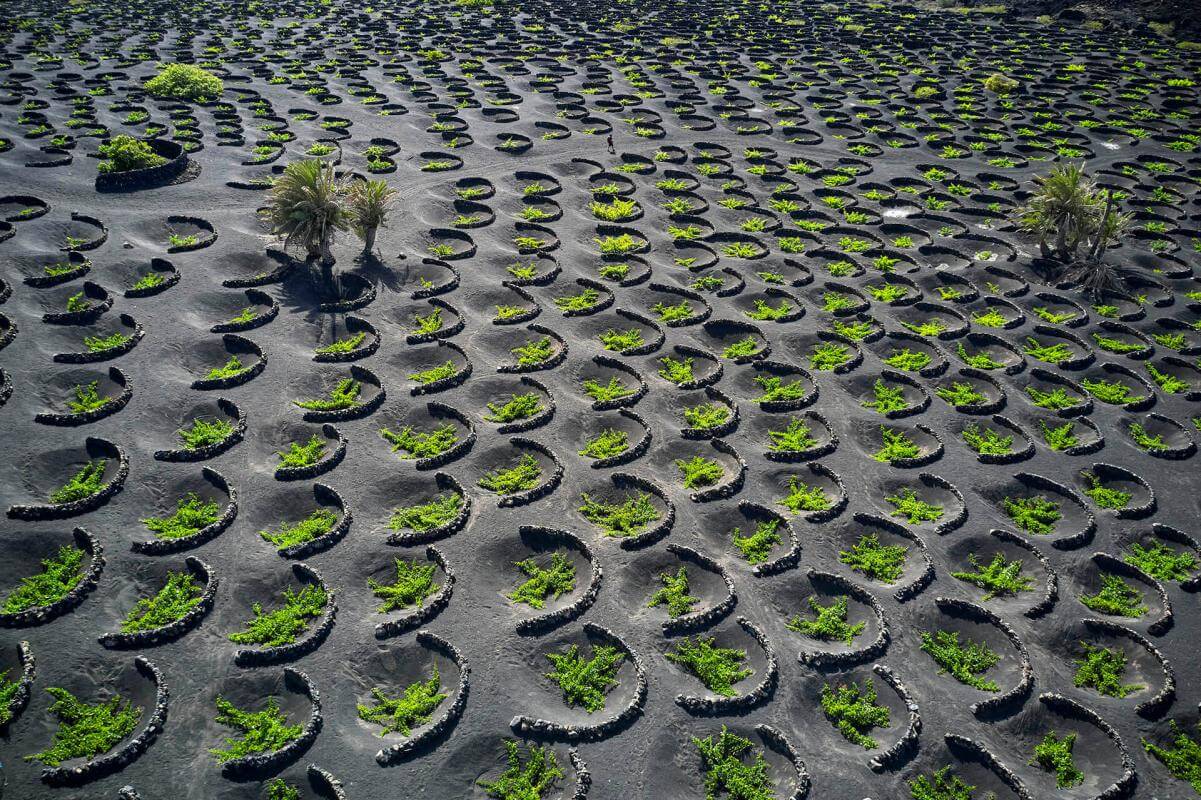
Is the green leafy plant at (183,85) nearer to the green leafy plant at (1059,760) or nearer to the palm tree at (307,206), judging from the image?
the palm tree at (307,206)

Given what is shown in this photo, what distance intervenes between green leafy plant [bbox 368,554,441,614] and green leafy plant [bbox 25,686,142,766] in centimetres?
542

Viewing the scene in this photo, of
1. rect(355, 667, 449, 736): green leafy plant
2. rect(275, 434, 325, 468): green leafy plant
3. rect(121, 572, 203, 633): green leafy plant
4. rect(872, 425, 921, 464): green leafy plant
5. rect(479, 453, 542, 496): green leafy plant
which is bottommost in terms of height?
rect(355, 667, 449, 736): green leafy plant

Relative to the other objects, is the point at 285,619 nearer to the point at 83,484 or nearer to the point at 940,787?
the point at 83,484

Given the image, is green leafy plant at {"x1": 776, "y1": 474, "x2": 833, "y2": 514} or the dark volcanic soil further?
green leafy plant at {"x1": 776, "y1": 474, "x2": 833, "y2": 514}

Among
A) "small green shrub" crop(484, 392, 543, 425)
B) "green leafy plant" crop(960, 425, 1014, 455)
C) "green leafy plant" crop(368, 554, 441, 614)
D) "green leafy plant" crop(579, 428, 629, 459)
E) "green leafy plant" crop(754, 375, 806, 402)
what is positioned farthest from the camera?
"green leafy plant" crop(754, 375, 806, 402)

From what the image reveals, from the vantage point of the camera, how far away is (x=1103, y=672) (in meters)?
18.1

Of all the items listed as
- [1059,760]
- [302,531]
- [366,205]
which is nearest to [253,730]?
[302,531]

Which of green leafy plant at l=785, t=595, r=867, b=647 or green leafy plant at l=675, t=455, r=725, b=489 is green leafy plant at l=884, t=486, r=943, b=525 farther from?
green leafy plant at l=675, t=455, r=725, b=489

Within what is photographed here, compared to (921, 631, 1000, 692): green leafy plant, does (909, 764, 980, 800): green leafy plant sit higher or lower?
lower

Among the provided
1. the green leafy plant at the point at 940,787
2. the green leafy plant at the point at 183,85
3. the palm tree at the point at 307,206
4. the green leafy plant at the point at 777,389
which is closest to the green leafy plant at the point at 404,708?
the green leafy plant at the point at 940,787

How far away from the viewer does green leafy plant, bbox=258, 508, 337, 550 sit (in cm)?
2012

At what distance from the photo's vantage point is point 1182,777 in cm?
1612

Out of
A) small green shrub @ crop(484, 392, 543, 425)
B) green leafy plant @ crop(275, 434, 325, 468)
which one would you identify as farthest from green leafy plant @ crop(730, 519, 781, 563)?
green leafy plant @ crop(275, 434, 325, 468)

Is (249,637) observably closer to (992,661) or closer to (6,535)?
(6,535)
